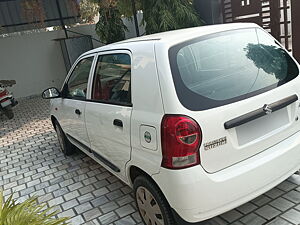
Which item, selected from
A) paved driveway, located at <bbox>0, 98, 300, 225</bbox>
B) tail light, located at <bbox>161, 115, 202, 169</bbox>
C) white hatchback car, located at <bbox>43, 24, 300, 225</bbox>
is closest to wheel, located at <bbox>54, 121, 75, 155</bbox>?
paved driveway, located at <bbox>0, 98, 300, 225</bbox>

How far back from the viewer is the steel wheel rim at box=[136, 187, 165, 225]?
7.16 feet

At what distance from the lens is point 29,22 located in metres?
9.92

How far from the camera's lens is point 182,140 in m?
1.83

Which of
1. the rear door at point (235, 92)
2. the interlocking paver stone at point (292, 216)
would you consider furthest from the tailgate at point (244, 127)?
the interlocking paver stone at point (292, 216)

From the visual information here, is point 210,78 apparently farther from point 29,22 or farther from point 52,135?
point 29,22

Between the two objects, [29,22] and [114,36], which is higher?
[29,22]

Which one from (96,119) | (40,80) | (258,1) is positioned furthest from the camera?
(40,80)

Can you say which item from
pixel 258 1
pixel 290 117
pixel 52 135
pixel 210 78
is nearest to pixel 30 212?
pixel 210 78

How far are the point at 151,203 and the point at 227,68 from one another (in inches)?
46.2

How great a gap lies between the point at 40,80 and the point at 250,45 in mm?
8541

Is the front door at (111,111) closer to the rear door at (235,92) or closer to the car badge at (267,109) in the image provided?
the rear door at (235,92)

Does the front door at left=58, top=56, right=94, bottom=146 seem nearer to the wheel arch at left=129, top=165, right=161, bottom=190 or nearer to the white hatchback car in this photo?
the white hatchback car

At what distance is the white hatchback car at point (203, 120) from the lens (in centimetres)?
184

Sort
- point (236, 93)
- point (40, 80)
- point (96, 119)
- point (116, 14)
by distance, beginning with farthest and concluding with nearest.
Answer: point (40, 80)
point (116, 14)
point (96, 119)
point (236, 93)
